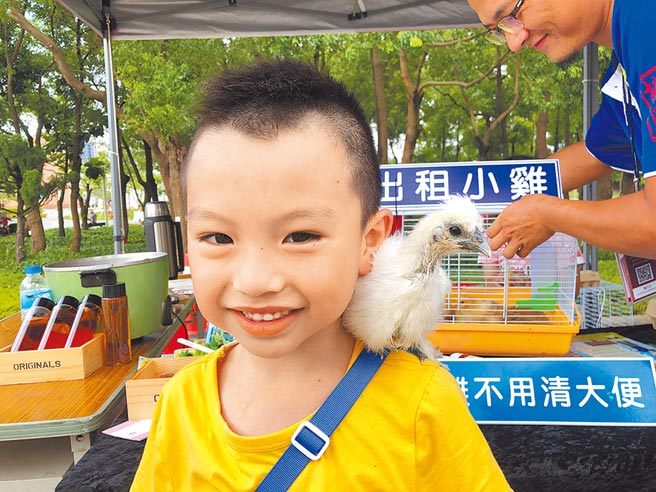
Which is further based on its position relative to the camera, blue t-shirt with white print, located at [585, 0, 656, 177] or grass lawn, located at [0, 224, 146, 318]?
grass lawn, located at [0, 224, 146, 318]

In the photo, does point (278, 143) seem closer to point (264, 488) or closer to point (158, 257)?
point (264, 488)

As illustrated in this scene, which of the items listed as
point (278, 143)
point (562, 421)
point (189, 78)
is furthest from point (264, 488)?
point (189, 78)

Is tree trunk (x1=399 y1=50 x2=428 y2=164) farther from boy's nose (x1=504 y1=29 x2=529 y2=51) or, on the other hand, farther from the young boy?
the young boy

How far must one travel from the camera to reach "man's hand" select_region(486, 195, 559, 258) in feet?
4.47

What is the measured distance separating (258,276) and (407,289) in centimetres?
29

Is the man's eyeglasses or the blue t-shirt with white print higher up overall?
the man's eyeglasses

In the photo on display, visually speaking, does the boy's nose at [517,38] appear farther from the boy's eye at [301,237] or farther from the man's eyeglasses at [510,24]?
the boy's eye at [301,237]

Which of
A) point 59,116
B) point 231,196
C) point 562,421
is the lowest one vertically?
point 562,421

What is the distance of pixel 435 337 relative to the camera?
5.07 ft

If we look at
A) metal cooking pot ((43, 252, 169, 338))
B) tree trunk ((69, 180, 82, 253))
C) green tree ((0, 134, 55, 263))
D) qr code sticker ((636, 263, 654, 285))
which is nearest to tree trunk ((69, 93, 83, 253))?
tree trunk ((69, 180, 82, 253))

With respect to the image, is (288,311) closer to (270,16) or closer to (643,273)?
(643,273)

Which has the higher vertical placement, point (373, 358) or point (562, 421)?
point (373, 358)

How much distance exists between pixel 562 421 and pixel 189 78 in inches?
321

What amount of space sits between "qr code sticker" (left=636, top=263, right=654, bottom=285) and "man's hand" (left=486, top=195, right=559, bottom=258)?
499 millimetres
